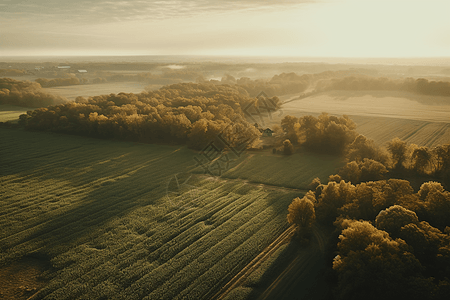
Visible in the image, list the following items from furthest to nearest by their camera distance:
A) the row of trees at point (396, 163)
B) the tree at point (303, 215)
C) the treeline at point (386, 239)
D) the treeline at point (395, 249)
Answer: the row of trees at point (396, 163) < the tree at point (303, 215) < the treeline at point (386, 239) < the treeline at point (395, 249)

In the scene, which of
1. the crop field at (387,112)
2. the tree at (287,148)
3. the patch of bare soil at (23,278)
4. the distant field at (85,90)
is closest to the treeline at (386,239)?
the tree at (287,148)

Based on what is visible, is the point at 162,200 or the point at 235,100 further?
the point at 235,100

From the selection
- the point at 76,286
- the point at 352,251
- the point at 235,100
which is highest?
the point at 235,100

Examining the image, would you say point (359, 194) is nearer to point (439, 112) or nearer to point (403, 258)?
point (403, 258)

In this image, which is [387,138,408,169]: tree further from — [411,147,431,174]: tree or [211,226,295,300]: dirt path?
[211,226,295,300]: dirt path

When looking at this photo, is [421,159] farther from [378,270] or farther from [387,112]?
[387,112]

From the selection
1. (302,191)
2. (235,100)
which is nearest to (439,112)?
(235,100)

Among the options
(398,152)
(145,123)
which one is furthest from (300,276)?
(145,123)

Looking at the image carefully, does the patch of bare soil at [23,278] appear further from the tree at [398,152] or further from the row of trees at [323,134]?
the tree at [398,152]
